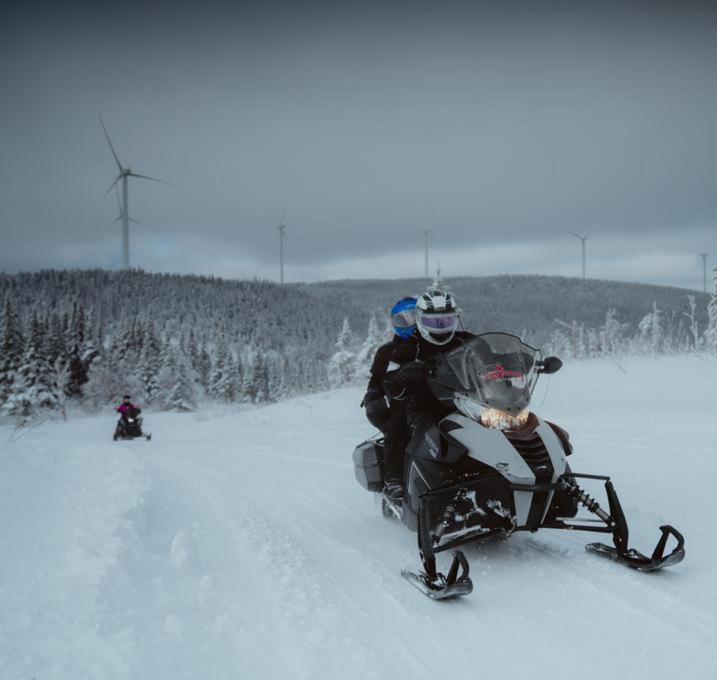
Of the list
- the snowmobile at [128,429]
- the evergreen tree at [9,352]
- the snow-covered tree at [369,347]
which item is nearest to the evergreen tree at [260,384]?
the evergreen tree at [9,352]

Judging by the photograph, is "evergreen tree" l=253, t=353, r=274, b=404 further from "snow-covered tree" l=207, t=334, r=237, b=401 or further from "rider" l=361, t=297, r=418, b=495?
"rider" l=361, t=297, r=418, b=495

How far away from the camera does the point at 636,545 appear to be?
15.0 ft

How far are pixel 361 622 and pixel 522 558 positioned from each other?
168cm

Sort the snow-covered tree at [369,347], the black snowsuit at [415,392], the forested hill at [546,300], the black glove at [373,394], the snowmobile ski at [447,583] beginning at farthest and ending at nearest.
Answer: the forested hill at [546,300]
the snow-covered tree at [369,347]
the black glove at [373,394]
the black snowsuit at [415,392]
the snowmobile ski at [447,583]

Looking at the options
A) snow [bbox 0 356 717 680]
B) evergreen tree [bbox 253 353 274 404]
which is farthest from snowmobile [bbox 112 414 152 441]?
evergreen tree [bbox 253 353 274 404]

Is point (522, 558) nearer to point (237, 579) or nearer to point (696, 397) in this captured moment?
point (237, 579)

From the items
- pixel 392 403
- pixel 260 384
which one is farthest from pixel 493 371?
pixel 260 384

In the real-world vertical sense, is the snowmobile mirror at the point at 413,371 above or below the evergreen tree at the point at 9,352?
above

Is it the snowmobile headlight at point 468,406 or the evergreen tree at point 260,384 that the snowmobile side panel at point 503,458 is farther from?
the evergreen tree at point 260,384

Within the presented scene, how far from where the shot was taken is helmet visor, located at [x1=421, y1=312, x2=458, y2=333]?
17.0ft

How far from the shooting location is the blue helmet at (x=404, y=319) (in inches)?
230

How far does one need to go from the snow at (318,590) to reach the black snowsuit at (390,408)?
758mm

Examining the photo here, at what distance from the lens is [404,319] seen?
19.3 ft

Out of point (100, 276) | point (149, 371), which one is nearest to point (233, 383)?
point (149, 371)
